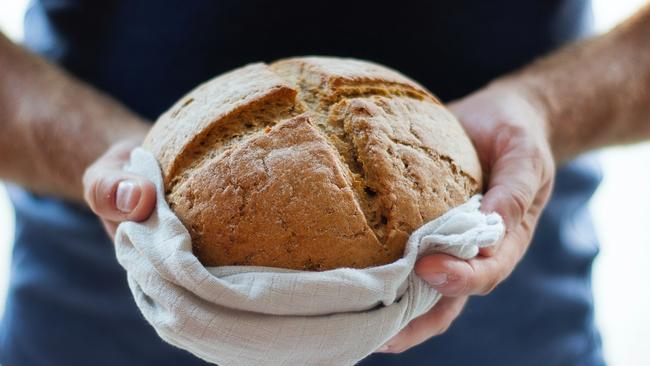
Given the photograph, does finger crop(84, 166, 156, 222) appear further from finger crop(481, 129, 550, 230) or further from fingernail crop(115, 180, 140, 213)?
finger crop(481, 129, 550, 230)

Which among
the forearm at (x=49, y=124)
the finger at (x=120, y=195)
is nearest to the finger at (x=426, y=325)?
the finger at (x=120, y=195)

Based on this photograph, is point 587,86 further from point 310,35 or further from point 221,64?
point 221,64

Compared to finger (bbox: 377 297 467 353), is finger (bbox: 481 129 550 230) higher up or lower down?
higher up

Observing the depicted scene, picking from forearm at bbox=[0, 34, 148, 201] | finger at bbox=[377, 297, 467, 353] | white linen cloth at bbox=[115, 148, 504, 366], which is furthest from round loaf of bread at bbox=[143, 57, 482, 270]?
forearm at bbox=[0, 34, 148, 201]

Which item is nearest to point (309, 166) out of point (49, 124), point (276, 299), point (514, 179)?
point (276, 299)

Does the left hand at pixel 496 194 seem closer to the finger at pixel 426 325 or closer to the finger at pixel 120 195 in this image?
the finger at pixel 426 325
